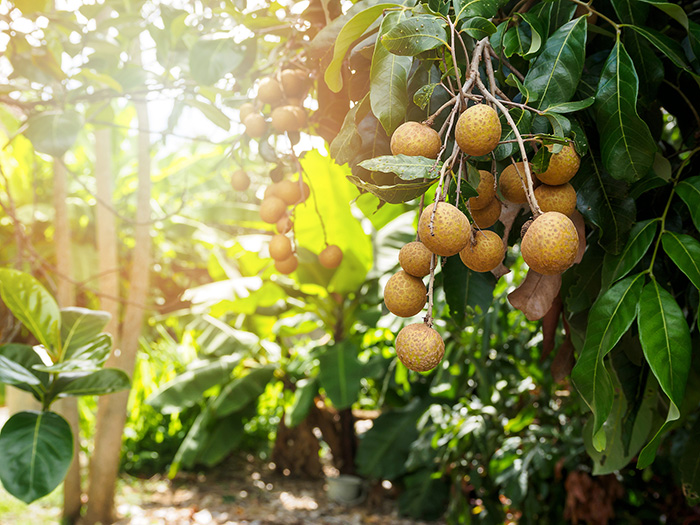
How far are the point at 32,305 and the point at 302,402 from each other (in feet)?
6.86

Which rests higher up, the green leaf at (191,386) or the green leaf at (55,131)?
the green leaf at (55,131)

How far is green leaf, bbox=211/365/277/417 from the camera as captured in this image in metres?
3.05

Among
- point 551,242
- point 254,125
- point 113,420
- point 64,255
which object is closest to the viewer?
point 551,242

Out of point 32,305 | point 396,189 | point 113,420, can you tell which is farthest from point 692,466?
point 113,420

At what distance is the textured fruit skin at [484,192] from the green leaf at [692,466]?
563 mm

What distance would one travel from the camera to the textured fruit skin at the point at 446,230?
45 centimetres

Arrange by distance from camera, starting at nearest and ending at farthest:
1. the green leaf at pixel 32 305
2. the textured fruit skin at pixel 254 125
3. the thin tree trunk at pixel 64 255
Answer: the textured fruit skin at pixel 254 125
the green leaf at pixel 32 305
the thin tree trunk at pixel 64 255

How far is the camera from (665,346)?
559 millimetres

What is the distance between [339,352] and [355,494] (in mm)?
972

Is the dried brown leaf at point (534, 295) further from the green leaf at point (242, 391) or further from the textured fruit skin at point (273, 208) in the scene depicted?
the green leaf at point (242, 391)

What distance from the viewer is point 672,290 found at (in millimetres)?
749

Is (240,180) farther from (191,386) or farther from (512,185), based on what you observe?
(191,386)

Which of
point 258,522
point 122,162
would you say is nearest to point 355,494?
point 258,522

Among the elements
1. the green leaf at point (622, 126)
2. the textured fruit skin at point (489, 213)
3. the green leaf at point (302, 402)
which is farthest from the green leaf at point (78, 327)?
the green leaf at point (302, 402)
